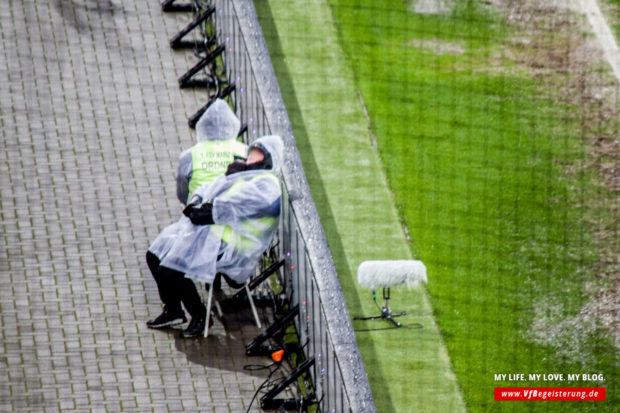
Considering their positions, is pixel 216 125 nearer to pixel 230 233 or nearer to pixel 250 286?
pixel 230 233

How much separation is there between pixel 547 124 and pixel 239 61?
5.45 metres

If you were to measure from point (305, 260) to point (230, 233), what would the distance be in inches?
18.4

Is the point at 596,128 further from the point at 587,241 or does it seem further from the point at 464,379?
the point at 464,379

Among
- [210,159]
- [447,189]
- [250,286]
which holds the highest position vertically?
[210,159]

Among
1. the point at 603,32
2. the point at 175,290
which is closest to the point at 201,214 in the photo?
the point at 175,290

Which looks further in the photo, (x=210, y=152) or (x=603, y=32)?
(x=603, y=32)

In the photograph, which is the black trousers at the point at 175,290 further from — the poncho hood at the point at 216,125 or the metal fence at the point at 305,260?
the poncho hood at the point at 216,125

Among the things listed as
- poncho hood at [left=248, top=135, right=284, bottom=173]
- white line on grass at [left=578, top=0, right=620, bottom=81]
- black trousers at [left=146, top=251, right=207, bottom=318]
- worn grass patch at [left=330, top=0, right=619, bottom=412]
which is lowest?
worn grass patch at [left=330, top=0, right=619, bottom=412]

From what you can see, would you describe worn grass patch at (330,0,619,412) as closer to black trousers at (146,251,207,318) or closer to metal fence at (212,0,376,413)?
metal fence at (212,0,376,413)

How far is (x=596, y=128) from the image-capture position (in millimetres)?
13750

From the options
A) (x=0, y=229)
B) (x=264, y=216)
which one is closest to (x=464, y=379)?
(x=264, y=216)

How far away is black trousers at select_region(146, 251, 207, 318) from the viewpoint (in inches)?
291

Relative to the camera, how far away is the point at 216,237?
7.37 metres

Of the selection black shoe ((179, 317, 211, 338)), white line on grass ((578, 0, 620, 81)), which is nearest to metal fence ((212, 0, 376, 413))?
black shoe ((179, 317, 211, 338))
